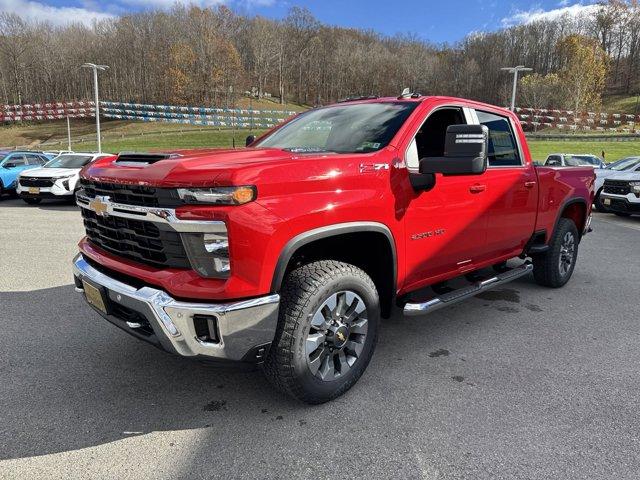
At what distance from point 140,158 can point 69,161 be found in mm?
12864

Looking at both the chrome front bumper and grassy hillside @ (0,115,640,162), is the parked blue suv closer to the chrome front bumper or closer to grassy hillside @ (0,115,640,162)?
the chrome front bumper

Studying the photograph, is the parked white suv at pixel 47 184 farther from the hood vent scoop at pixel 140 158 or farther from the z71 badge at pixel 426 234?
the z71 badge at pixel 426 234

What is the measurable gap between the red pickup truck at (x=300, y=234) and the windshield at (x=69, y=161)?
11.9 m

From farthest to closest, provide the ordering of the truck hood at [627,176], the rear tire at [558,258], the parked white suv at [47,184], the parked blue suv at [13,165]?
the parked blue suv at [13,165], the parked white suv at [47,184], the truck hood at [627,176], the rear tire at [558,258]

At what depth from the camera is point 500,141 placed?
4.36 meters

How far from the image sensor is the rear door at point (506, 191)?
4.10 meters

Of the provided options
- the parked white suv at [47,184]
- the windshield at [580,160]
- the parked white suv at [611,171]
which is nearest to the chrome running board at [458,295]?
the parked white suv at [611,171]

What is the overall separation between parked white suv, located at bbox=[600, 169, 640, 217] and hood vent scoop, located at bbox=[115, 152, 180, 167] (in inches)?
488

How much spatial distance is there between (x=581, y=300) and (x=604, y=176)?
411 inches

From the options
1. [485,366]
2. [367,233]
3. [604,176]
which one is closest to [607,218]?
[604,176]

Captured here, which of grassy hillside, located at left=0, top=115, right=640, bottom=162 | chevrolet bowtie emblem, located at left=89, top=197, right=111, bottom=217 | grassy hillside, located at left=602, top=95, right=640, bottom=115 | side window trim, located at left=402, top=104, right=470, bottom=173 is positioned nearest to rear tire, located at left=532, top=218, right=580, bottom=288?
side window trim, located at left=402, top=104, right=470, bottom=173

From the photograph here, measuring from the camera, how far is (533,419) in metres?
2.85

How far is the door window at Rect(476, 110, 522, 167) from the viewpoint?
419 centimetres

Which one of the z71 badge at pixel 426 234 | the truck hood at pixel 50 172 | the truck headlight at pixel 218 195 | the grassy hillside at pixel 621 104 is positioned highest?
the grassy hillside at pixel 621 104
